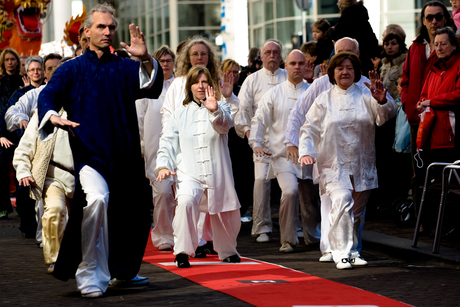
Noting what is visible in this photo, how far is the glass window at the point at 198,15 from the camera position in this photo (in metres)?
41.5

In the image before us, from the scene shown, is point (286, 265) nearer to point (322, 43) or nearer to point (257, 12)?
point (322, 43)

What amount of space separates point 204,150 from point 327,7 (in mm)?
26602

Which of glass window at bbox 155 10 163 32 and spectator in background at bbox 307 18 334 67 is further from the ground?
glass window at bbox 155 10 163 32

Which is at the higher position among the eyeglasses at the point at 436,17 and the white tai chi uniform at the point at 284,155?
the eyeglasses at the point at 436,17

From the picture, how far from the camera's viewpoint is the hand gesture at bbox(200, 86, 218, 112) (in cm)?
845

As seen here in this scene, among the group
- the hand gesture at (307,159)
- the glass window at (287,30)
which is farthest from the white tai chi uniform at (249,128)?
the glass window at (287,30)

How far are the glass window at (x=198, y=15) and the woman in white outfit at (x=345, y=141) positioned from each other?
108 feet

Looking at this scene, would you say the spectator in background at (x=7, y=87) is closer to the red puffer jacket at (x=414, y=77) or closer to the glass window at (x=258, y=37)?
the red puffer jacket at (x=414, y=77)

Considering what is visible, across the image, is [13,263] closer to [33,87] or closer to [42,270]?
[42,270]

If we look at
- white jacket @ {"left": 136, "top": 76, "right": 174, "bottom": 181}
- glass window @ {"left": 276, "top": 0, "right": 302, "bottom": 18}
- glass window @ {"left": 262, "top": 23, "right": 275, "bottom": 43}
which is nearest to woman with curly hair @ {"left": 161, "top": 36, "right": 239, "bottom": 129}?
white jacket @ {"left": 136, "top": 76, "right": 174, "bottom": 181}

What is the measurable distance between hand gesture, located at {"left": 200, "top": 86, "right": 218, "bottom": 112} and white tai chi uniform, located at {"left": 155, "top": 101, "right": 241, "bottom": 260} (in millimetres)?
88

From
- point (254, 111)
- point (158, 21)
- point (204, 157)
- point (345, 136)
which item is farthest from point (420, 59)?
point (158, 21)

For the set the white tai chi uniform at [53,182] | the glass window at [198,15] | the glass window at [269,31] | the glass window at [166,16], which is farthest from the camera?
the glass window at [166,16]

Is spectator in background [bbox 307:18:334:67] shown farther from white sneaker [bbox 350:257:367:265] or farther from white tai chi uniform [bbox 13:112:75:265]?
white tai chi uniform [bbox 13:112:75:265]
